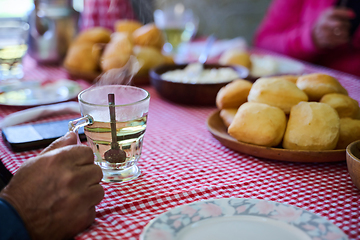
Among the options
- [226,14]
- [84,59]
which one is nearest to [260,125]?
[84,59]

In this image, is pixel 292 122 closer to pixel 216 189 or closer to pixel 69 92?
pixel 216 189

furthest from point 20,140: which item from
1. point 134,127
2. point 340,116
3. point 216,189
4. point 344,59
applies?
point 344,59

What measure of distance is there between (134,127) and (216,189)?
7.1 inches

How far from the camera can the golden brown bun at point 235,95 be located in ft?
2.53

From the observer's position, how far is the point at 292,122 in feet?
2.18

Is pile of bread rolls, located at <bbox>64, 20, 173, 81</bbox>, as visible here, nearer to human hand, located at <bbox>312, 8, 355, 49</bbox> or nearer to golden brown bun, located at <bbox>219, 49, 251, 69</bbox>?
golden brown bun, located at <bbox>219, 49, 251, 69</bbox>

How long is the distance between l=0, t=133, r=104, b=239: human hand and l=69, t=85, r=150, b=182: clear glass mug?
0.09m

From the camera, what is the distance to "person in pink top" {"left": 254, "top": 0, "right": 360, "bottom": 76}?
5.69 feet

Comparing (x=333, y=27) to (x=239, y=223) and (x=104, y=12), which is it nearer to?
(x=104, y=12)

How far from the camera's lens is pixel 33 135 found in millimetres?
746

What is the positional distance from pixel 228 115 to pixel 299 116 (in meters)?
0.18

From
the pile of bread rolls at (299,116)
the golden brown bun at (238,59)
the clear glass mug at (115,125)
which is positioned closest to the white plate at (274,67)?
the golden brown bun at (238,59)

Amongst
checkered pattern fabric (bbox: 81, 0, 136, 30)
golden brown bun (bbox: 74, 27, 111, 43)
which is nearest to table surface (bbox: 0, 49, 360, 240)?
golden brown bun (bbox: 74, 27, 111, 43)

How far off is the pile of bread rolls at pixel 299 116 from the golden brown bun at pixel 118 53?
24.8 inches
